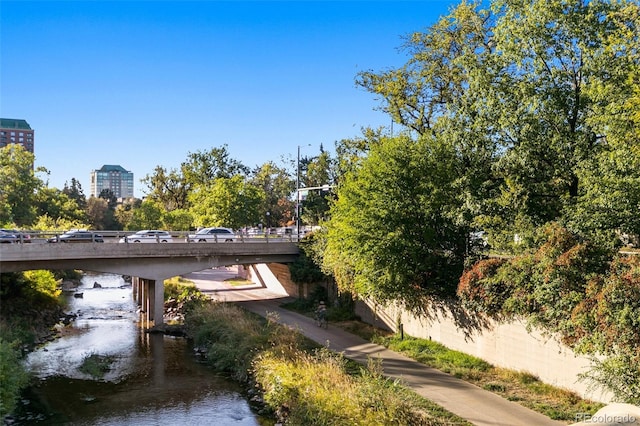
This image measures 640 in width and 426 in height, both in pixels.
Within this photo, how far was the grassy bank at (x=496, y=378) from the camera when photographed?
16203mm

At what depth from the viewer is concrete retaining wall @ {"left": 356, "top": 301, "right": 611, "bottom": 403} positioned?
1734cm

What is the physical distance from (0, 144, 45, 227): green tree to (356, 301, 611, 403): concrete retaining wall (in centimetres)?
5283

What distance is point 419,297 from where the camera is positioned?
24953 millimetres

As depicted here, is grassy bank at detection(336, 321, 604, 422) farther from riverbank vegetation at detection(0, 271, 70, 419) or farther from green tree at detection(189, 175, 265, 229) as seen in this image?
green tree at detection(189, 175, 265, 229)

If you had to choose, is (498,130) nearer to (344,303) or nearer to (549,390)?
(549,390)

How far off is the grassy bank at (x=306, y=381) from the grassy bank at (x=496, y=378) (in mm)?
2879

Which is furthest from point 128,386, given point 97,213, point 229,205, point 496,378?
point 97,213

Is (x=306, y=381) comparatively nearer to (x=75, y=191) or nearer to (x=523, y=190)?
(x=523, y=190)

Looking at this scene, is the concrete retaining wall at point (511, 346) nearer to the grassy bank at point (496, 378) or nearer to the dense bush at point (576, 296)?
the grassy bank at point (496, 378)

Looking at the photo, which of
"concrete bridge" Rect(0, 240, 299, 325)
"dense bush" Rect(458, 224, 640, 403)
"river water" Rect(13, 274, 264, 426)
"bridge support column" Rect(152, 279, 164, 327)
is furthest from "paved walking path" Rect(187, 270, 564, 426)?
"bridge support column" Rect(152, 279, 164, 327)

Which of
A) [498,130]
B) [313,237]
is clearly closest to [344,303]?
[313,237]

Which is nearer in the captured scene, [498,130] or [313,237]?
[498,130]

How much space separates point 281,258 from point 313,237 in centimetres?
327

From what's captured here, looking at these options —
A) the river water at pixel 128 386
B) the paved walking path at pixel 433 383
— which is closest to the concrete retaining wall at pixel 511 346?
the paved walking path at pixel 433 383
